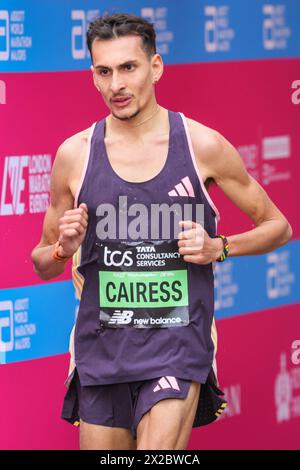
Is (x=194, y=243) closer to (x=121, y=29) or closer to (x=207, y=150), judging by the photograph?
(x=207, y=150)

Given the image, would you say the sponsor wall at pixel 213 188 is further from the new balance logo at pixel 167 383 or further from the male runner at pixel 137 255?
the new balance logo at pixel 167 383

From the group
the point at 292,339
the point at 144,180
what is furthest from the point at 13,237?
the point at 292,339

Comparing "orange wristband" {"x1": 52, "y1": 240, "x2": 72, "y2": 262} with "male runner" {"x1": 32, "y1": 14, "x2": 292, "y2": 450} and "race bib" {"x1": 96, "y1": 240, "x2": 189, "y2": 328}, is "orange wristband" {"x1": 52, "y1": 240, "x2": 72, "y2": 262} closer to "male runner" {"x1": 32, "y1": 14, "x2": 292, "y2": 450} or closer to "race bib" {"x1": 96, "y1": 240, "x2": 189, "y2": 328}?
"male runner" {"x1": 32, "y1": 14, "x2": 292, "y2": 450}

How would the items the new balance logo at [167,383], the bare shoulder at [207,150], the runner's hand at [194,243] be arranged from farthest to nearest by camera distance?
the bare shoulder at [207,150]
the new balance logo at [167,383]
the runner's hand at [194,243]

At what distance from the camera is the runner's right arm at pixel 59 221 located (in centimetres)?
469

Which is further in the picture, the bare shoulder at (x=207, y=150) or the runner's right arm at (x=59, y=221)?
the bare shoulder at (x=207, y=150)

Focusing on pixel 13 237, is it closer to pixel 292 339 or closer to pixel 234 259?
pixel 234 259

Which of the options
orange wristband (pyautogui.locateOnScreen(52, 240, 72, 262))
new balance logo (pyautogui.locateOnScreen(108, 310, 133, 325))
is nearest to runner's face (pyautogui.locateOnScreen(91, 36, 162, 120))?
orange wristband (pyautogui.locateOnScreen(52, 240, 72, 262))

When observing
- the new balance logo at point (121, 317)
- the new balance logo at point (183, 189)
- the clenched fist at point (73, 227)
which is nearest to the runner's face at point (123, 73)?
the new balance logo at point (183, 189)

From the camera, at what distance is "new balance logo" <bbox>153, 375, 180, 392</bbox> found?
4.72 meters

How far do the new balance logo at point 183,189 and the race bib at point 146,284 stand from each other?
18cm

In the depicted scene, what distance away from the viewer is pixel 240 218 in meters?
6.79

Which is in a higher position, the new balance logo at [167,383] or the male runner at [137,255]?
the male runner at [137,255]

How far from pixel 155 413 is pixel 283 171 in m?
2.65
